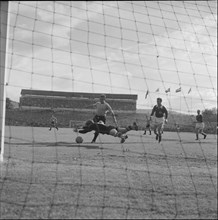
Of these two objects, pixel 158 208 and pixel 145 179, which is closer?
pixel 158 208

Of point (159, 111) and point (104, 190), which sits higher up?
point (159, 111)

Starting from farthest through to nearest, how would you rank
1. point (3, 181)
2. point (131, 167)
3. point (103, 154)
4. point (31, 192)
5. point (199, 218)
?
point (103, 154) → point (131, 167) → point (3, 181) → point (31, 192) → point (199, 218)

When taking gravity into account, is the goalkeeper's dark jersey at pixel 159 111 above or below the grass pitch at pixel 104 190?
above

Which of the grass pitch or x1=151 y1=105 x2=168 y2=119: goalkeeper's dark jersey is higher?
x1=151 y1=105 x2=168 y2=119: goalkeeper's dark jersey

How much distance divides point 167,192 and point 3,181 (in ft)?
7.09

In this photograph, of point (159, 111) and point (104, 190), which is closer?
point (104, 190)

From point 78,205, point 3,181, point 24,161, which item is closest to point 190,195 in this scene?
point 78,205

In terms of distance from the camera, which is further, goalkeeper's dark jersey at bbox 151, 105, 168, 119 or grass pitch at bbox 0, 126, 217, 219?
goalkeeper's dark jersey at bbox 151, 105, 168, 119

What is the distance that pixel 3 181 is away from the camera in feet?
16.0

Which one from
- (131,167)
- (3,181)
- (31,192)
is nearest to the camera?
(31,192)

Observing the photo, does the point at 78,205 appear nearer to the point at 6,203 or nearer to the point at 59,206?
the point at 59,206

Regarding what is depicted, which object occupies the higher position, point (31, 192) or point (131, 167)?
point (131, 167)

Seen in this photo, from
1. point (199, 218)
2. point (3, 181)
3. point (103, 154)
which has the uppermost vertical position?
point (103, 154)

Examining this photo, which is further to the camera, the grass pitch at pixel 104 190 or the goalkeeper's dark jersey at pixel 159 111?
the goalkeeper's dark jersey at pixel 159 111
